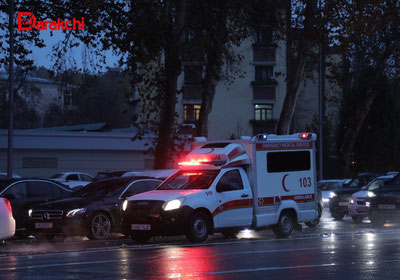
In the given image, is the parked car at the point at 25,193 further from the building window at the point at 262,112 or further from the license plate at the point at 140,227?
the building window at the point at 262,112

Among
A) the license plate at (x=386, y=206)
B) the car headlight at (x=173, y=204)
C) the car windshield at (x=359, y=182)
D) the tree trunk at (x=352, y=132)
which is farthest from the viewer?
the tree trunk at (x=352, y=132)

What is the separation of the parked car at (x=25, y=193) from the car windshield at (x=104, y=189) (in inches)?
20.6

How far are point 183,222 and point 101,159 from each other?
3150 cm

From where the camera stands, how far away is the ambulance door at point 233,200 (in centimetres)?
2009

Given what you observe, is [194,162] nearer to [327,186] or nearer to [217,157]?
[217,157]

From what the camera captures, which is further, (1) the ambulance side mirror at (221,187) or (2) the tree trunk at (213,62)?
(2) the tree trunk at (213,62)

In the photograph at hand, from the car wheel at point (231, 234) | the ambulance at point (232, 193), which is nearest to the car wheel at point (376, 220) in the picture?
the ambulance at point (232, 193)

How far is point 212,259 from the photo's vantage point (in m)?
14.8

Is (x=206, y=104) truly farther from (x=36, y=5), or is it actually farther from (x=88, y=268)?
(x=88, y=268)

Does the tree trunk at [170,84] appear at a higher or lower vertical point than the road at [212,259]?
higher

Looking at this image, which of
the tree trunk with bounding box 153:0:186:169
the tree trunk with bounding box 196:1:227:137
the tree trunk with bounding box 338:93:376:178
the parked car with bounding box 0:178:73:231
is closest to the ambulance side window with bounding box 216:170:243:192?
the parked car with bounding box 0:178:73:231

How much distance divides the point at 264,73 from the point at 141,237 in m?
43.7

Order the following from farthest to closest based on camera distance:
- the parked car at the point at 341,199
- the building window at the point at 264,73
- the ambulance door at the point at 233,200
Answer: the building window at the point at 264,73, the parked car at the point at 341,199, the ambulance door at the point at 233,200

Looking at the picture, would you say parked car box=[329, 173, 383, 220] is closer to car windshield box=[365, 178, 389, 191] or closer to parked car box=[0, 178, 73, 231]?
car windshield box=[365, 178, 389, 191]
